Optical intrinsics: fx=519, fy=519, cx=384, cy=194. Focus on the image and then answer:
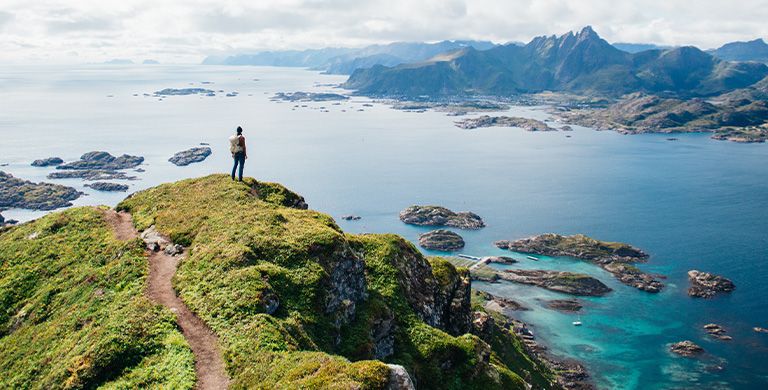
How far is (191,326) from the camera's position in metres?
28.7

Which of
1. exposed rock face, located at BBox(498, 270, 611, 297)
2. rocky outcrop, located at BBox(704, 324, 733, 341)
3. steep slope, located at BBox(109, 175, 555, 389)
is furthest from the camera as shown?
exposed rock face, located at BBox(498, 270, 611, 297)

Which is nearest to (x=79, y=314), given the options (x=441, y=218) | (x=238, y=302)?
(x=238, y=302)

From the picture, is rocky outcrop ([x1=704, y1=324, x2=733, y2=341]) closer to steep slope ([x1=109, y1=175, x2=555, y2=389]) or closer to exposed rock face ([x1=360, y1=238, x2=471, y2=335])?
exposed rock face ([x1=360, y1=238, x2=471, y2=335])

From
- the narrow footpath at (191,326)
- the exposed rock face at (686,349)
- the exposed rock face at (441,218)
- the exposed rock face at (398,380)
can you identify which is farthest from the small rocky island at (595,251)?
the exposed rock face at (398,380)

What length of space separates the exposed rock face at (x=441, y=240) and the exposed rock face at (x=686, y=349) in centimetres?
7333

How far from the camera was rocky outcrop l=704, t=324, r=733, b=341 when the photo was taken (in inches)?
4392

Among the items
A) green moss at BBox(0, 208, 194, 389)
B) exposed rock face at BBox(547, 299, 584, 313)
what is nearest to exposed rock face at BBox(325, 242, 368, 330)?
green moss at BBox(0, 208, 194, 389)

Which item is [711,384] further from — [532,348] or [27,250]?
[27,250]

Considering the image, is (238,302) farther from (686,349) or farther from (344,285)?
(686,349)

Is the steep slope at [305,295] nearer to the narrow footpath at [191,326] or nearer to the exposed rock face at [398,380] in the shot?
the exposed rock face at [398,380]

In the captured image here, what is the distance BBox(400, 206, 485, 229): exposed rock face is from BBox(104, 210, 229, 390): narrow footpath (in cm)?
15570

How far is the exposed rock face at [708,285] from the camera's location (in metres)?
133

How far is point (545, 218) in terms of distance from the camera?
199125 millimetres

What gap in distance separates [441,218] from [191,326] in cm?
16912
